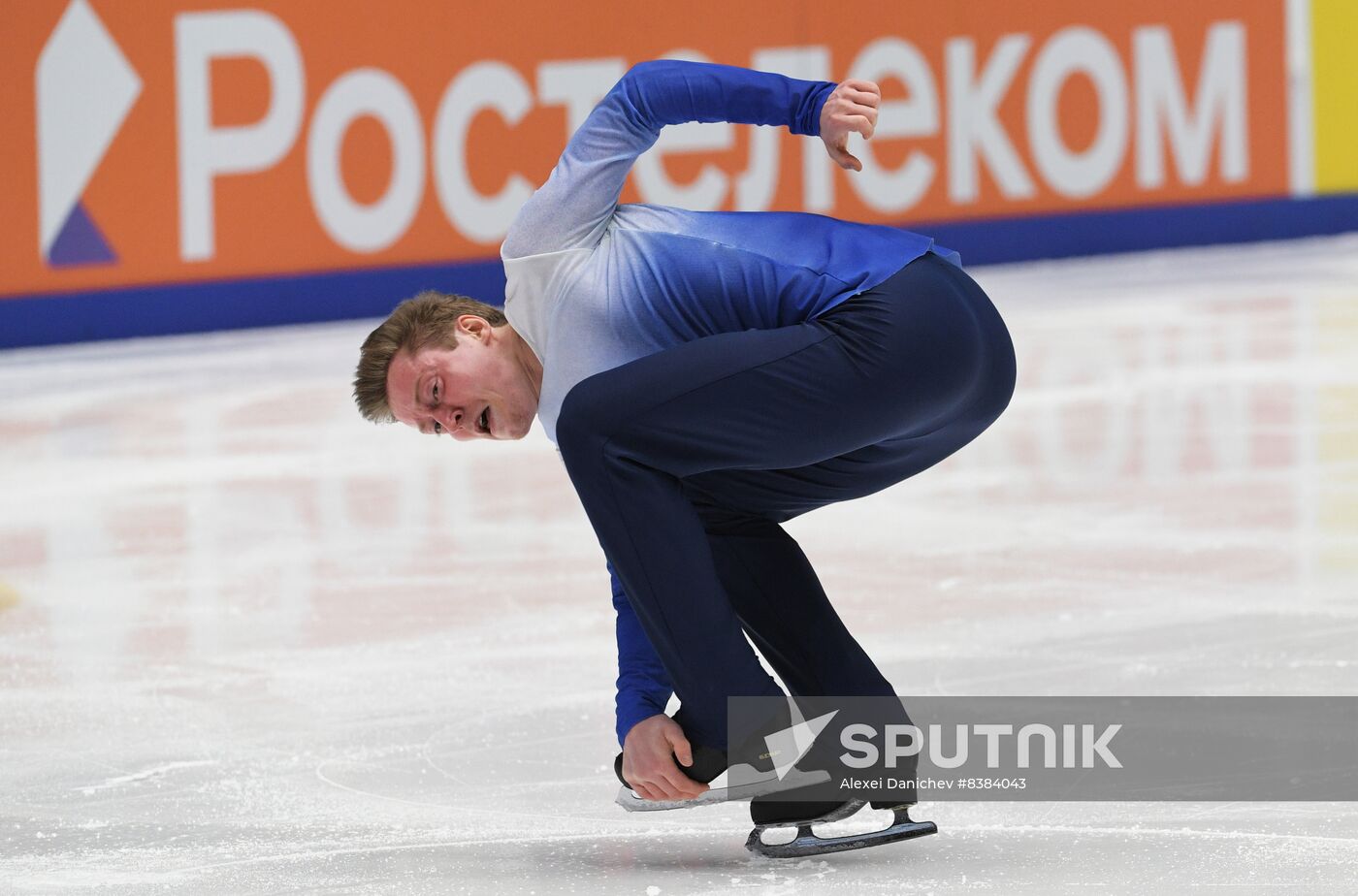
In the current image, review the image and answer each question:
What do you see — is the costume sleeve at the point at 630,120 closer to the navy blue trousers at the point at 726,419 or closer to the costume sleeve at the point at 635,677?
the navy blue trousers at the point at 726,419

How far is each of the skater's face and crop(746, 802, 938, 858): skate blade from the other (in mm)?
609

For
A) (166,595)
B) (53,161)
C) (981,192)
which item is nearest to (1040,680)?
(166,595)

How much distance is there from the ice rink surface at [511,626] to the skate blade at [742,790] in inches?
3.0

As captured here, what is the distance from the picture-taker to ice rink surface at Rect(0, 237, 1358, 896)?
290 centimetres

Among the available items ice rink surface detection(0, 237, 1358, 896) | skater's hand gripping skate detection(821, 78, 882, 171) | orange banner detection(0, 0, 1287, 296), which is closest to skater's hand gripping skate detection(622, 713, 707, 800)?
ice rink surface detection(0, 237, 1358, 896)

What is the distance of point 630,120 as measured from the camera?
2.77 m

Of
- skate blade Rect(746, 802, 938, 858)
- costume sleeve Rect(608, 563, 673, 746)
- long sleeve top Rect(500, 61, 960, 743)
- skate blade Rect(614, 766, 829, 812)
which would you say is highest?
long sleeve top Rect(500, 61, 960, 743)

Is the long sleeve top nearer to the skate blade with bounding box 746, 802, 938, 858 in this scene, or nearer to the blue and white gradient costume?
the blue and white gradient costume

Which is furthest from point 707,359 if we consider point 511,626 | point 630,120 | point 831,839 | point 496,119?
point 496,119

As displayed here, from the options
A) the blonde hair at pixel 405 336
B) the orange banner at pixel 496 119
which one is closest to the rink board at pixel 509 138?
the orange banner at pixel 496 119

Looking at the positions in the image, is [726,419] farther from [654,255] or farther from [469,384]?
[469,384]

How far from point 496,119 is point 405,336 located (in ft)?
25.5

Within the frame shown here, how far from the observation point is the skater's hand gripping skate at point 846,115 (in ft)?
8.79

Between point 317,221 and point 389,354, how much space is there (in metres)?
7.37
